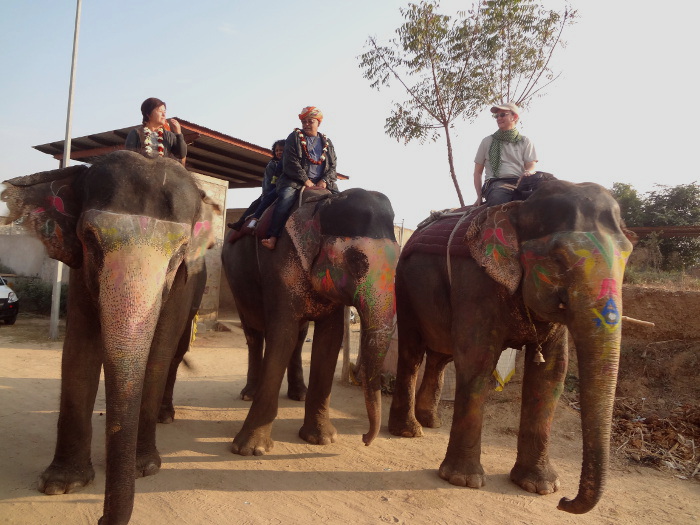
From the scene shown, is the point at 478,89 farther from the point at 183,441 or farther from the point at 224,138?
the point at 183,441

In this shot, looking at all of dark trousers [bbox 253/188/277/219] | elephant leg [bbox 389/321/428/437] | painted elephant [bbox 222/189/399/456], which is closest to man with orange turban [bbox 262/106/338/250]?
painted elephant [bbox 222/189/399/456]

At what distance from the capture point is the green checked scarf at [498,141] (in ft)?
17.3

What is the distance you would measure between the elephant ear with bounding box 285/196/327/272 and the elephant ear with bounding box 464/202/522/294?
1316mm

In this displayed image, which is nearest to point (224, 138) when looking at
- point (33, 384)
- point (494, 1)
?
A: point (494, 1)

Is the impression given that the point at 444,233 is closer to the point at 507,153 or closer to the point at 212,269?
the point at 507,153

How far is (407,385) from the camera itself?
17.9ft

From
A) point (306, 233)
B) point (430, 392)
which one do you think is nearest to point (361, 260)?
point (306, 233)

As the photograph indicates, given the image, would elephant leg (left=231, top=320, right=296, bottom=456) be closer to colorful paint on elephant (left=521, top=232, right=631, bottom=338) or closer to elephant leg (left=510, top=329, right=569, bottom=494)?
elephant leg (left=510, top=329, right=569, bottom=494)

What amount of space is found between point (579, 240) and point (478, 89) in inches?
387

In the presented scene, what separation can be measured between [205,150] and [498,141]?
437 inches

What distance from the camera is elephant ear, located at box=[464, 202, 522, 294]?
391 cm

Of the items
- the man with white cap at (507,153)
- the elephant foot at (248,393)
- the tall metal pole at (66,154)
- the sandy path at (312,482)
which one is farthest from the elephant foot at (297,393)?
the tall metal pole at (66,154)

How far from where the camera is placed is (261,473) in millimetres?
4176

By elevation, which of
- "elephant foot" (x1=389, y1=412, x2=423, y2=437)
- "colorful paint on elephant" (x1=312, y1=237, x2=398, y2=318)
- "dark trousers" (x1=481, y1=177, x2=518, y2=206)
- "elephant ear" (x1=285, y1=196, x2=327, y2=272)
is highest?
"dark trousers" (x1=481, y1=177, x2=518, y2=206)
